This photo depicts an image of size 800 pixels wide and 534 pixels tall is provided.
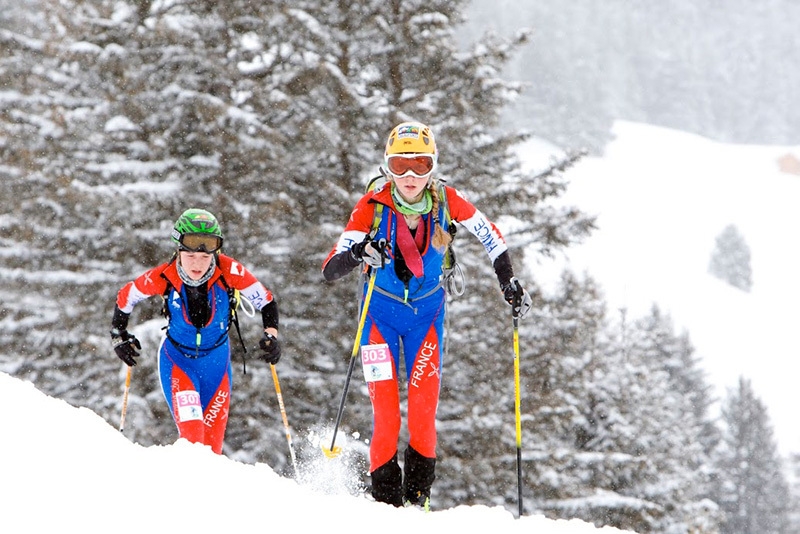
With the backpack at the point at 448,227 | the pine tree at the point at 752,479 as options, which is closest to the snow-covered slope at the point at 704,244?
the pine tree at the point at 752,479

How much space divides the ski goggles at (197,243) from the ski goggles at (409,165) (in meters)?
1.71

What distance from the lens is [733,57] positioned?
575 feet

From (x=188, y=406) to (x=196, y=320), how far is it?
75 centimetres

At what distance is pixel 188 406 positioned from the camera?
6.81m

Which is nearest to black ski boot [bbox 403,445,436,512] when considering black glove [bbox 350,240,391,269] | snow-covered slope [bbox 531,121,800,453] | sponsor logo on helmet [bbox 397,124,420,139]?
black glove [bbox 350,240,391,269]

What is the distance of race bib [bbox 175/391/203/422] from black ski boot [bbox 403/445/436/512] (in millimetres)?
1906

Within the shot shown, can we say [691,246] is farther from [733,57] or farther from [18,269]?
[733,57]

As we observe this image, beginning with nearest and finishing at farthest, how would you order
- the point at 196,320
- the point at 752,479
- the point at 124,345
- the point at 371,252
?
1. the point at 371,252
2. the point at 124,345
3. the point at 196,320
4. the point at 752,479

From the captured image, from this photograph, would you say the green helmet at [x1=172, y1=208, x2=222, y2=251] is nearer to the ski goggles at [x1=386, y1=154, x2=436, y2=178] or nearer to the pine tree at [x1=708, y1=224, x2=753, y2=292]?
the ski goggles at [x1=386, y1=154, x2=436, y2=178]

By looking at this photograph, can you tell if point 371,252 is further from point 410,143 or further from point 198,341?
point 198,341

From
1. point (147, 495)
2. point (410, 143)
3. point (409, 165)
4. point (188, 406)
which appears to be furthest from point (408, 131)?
point (147, 495)

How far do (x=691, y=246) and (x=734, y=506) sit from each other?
1961 inches

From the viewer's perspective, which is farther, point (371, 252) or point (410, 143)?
point (410, 143)

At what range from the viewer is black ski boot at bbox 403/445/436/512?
6.15 m
